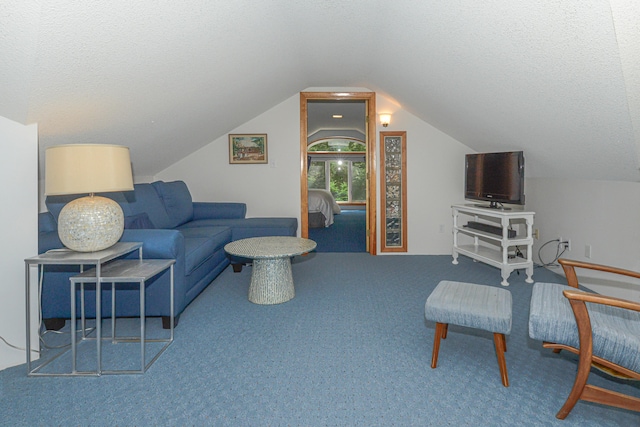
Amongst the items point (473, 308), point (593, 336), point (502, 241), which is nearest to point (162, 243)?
point (473, 308)

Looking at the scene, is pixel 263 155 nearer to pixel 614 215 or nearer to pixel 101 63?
pixel 101 63

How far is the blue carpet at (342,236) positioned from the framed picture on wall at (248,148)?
1.57m

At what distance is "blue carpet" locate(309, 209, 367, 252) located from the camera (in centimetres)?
552

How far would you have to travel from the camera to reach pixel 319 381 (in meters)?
1.95

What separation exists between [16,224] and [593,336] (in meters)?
2.90

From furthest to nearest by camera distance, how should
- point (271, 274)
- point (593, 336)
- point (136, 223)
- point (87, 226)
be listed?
point (271, 274) → point (136, 223) → point (87, 226) → point (593, 336)

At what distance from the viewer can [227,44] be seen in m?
2.77

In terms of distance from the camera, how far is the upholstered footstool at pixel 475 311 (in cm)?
188

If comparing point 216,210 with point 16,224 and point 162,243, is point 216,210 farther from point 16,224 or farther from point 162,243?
point 16,224

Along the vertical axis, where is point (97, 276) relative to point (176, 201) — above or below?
below

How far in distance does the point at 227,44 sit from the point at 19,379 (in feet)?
7.99

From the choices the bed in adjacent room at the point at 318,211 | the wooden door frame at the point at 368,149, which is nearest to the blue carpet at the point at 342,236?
the bed in adjacent room at the point at 318,211

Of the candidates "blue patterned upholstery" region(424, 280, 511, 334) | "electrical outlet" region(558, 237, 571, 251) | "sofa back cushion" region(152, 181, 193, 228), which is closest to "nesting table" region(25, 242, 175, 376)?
"blue patterned upholstery" region(424, 280, 511, 334)

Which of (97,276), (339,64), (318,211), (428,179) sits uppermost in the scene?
(339,64)
